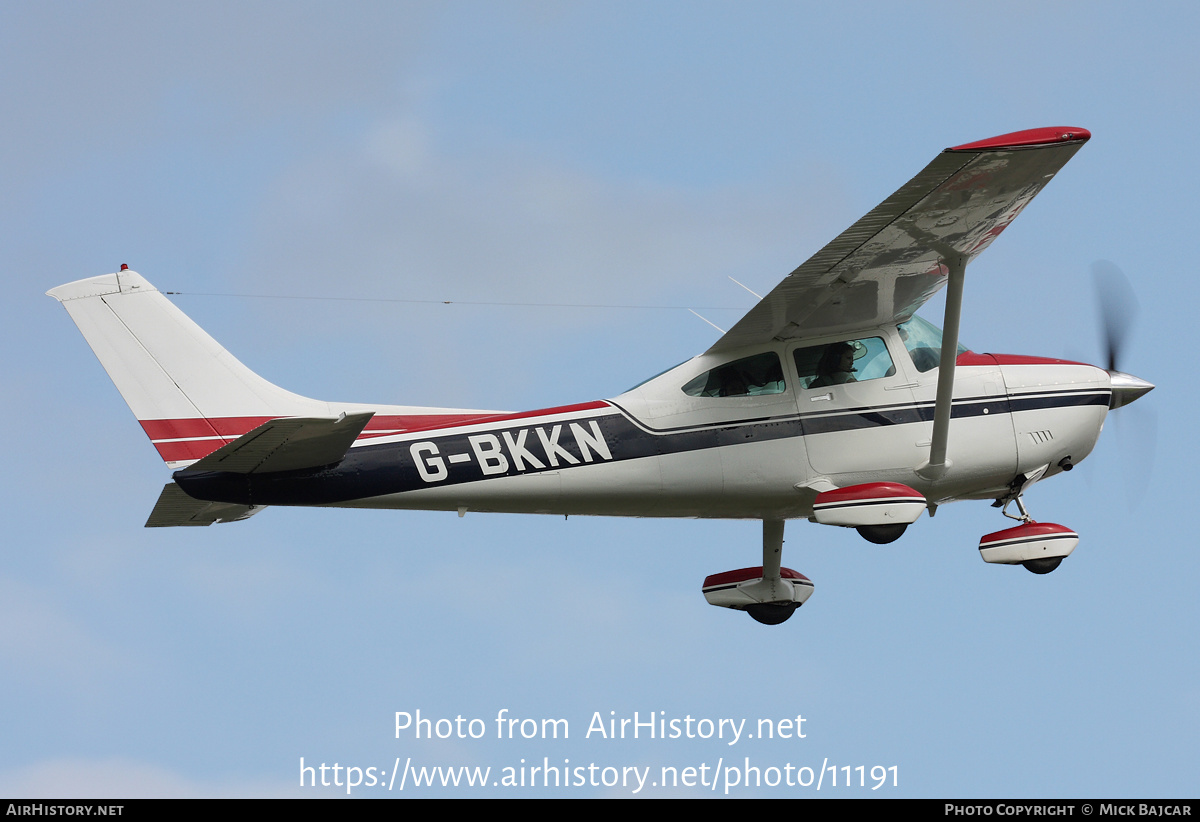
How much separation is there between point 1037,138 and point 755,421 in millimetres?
3535

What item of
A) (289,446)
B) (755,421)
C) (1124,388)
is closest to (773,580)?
(755,421)

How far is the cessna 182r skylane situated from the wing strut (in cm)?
2

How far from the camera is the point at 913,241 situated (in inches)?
508

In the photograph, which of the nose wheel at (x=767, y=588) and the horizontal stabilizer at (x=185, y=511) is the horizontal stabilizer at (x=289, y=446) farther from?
the nose wheel at (x=767, y=588)

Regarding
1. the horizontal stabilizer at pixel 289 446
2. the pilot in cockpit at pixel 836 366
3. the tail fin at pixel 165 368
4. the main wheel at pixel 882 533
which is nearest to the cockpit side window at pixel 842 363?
the pilot in cockpit at pixel 836 366

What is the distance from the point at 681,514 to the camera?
13.8 m

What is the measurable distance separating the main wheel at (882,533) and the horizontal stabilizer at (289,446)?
4.36 m

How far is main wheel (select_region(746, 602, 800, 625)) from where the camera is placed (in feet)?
51.2

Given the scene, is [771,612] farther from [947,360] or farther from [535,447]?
[535,447]

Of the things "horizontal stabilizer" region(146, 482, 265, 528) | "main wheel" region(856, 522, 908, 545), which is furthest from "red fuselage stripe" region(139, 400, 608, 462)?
"main wheel" region(856, 522, 908, 545)

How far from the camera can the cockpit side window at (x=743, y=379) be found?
13617 mm

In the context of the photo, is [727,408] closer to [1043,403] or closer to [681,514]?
[681,514]

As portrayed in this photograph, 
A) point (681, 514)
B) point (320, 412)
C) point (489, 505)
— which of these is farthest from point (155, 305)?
point (681, 514)

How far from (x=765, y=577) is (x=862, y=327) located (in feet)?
9.98
